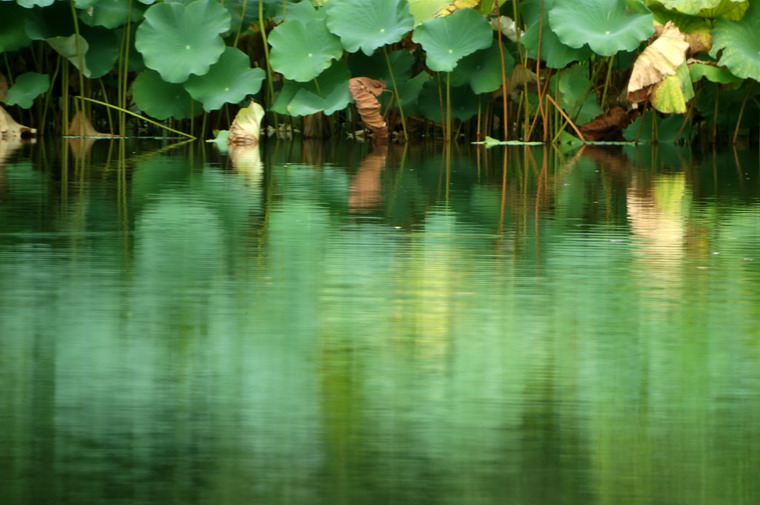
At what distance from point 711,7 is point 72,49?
449 cm

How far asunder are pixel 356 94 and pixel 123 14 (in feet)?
6.05

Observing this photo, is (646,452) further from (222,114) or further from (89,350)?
(222,114)

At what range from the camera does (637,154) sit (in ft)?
30.5

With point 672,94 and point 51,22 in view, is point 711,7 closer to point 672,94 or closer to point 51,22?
point 672,94

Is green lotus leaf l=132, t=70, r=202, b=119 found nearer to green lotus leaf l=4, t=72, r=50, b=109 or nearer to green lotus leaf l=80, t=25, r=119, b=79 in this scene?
green lotus leaf l=80, t=25, r=119, b=79

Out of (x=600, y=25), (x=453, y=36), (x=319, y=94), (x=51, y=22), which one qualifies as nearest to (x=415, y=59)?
(x=319, y=94)

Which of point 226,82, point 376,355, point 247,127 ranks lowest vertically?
point 376,355

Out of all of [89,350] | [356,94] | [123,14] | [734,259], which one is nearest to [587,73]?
[356,94]

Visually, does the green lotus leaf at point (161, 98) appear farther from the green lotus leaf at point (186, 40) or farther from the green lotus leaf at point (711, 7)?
the green lotus leaf at point (711, 7)

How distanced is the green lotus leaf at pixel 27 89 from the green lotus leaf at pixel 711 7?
4428 mm

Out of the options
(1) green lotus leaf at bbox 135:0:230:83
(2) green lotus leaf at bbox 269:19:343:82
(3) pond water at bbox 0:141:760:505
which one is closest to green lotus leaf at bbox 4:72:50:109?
(1) green lotus leaf at bbox 135:0:230:83

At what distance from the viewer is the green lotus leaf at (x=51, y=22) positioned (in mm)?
10812

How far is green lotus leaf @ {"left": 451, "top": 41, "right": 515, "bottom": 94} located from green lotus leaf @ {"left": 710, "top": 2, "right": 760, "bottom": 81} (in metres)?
1.48

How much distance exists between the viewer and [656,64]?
9.91 m
